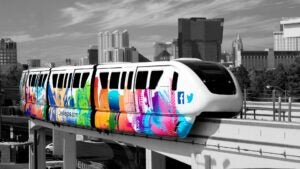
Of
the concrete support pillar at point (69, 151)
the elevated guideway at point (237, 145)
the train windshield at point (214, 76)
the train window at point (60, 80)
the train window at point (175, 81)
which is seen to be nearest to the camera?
the elevated guideway at point (237, 145)

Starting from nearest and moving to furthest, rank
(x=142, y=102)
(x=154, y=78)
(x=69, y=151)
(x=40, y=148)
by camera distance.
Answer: (x=154, y=78), (x=142, y=102), (x=69, y=151), (x=40, y=148)

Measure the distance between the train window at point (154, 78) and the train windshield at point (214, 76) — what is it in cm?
112

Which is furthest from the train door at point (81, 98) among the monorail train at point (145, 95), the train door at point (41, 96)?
the train door at point (41, 96)

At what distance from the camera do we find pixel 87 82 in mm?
25719

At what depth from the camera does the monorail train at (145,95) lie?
1828 centimetres

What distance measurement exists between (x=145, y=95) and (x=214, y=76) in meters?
3.16

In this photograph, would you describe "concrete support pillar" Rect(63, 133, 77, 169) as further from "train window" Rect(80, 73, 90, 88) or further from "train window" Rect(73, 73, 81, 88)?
"train window" Rect(80, 73, 90, 88)

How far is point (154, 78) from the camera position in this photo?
66.0 feet

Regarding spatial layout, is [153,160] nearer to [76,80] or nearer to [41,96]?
[76,80]

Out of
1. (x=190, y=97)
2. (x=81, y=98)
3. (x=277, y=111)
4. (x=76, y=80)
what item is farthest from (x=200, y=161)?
(x=76, y=80)

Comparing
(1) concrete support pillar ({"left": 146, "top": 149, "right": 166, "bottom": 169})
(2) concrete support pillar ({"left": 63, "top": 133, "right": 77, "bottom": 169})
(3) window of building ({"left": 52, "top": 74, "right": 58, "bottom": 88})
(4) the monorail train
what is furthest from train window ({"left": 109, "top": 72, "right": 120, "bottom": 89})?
(2) concrete support pillar ({"left": 63, "top": 133, "right": 77, "bottom": 169})

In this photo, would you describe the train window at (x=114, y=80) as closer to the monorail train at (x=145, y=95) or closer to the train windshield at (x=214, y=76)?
the monorail train at (x=145, y=95)

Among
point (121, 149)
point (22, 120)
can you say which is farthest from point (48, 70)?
point (22, 120)

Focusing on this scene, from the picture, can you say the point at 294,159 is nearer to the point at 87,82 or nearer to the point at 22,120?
the point at 87,82
